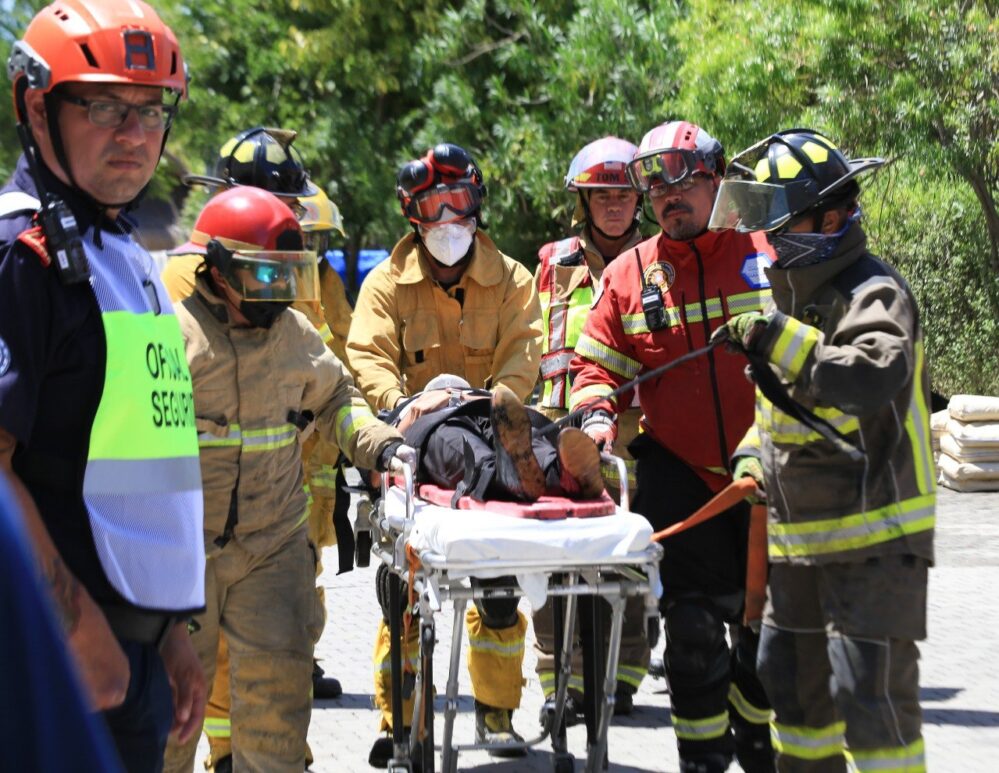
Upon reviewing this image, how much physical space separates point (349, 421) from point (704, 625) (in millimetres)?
1422

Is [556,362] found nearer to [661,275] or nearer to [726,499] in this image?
[661,275]

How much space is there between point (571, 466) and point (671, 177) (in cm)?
155

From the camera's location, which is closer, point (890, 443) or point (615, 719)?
point (890, 443)

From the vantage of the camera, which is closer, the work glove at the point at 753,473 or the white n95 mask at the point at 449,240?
the work glove at the point at 753,473

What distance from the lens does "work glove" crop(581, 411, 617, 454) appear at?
204 inches

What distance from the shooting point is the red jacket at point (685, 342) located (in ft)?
18.2

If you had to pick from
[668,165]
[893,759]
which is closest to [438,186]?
[668,165]

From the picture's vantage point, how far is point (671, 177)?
5.69 m

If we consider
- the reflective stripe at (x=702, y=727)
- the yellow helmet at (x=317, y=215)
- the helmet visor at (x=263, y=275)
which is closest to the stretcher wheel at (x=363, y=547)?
the helmet visor at (x=263, y=275)

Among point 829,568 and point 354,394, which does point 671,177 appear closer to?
point 354,394

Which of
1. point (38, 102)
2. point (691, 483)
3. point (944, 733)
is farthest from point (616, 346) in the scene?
point (38, 102)

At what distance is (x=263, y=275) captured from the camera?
15.8 feet

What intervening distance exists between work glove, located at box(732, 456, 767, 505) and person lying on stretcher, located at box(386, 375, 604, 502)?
0.56 metres

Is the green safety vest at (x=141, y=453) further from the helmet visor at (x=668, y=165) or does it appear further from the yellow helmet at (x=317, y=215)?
the yellow helmet at (x=317, y=215)
